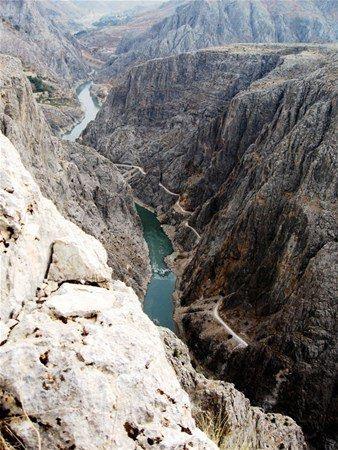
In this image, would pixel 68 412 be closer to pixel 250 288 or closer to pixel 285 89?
pixel 250 288

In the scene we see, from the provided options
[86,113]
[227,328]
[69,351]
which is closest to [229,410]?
[69,351]

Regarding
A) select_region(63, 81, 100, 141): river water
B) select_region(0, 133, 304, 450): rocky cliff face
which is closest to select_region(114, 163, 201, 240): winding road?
select_region(63, 81, 100, 141): river water

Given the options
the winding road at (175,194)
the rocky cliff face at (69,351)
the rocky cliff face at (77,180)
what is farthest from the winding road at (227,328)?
the rocky cliff face at (69,351)

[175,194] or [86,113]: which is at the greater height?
[86,113]

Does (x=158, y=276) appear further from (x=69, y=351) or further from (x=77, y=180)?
(x=69, y=351)

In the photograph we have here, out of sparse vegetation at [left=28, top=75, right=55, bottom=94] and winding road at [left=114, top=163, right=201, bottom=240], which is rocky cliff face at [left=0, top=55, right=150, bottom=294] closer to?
winding road at [left=114, top=163, right=201, bottom=240]

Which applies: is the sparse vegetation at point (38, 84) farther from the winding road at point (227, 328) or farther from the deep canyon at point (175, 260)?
the winding road at point (227, 328)

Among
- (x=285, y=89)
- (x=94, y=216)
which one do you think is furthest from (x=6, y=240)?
(x=285, y=89)
